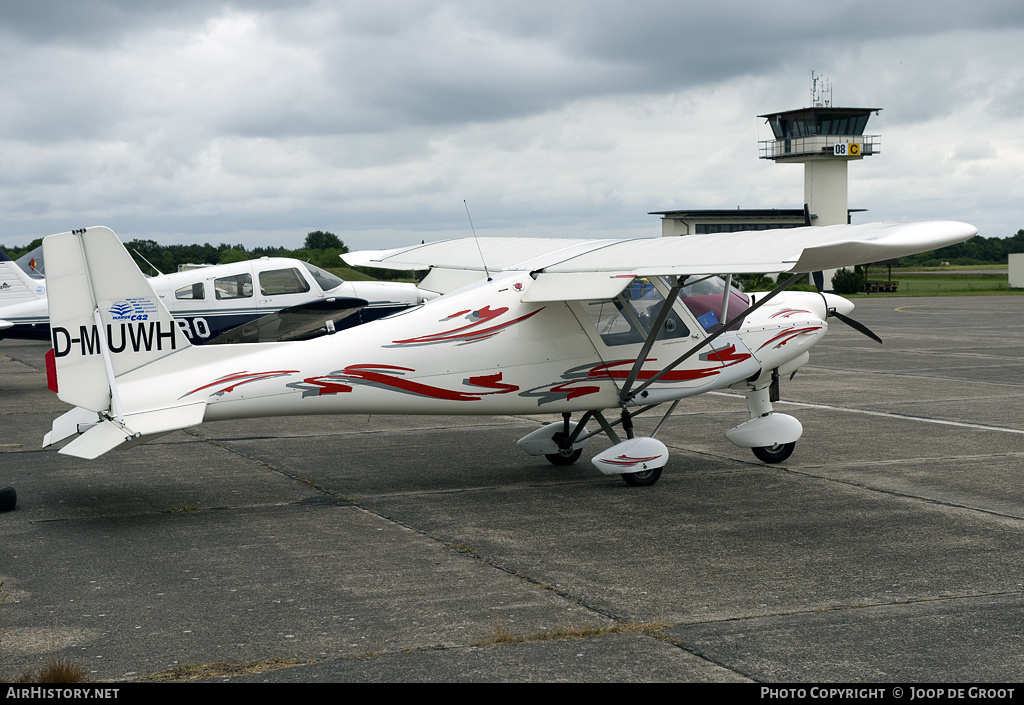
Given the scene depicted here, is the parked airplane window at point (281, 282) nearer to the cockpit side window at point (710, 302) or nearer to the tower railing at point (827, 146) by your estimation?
the cockpit side window at point (710, 302)

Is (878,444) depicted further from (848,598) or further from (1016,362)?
(1016,362)

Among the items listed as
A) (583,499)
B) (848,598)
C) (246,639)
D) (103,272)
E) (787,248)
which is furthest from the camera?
(583,499)

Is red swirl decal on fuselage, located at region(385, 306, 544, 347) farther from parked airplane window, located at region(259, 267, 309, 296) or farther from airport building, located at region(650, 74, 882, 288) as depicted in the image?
airport building, located at region(650, 74, 882, 288)

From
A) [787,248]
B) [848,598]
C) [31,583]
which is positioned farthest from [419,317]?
[848,598]

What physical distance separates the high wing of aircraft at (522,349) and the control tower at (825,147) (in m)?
68.3

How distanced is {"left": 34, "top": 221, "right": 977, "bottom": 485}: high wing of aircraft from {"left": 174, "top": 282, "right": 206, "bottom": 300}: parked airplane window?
29.9 feet

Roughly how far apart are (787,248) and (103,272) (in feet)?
18.4

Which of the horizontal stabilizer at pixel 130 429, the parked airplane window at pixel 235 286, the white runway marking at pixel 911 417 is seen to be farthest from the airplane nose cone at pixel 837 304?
the parked airplane window at pixel 235 286

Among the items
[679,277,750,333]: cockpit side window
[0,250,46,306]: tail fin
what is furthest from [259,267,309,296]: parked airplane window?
[679,277,750,333]: cockpit side window

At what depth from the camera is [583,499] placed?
941cm

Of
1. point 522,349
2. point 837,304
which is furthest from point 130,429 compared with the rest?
point 837,304

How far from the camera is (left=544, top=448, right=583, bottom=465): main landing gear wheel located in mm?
11023

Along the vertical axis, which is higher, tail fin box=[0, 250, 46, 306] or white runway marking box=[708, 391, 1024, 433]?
tail fin box=[0, 250, 46, 306]

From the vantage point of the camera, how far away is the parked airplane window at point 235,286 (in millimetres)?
18484
